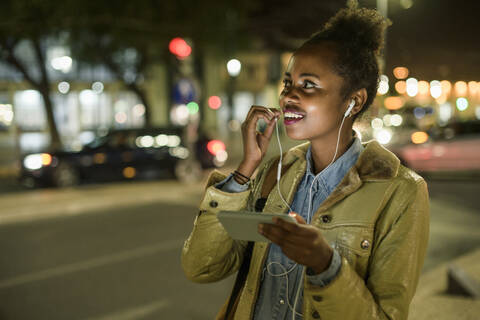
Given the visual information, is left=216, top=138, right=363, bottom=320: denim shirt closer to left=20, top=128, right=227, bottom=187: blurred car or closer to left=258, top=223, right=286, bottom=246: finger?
left=258, top=223, right=286, bottom=246: finger

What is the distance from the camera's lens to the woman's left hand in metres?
1.27

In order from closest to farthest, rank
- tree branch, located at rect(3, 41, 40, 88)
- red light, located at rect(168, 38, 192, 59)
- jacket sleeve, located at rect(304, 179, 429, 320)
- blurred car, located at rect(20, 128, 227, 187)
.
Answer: jacket sleeve, located at rect(304, 179, 429, 320) → red light, located at rect(168, 38, 192, 59) → blurred car, located at rect(20, 128, 227, 187) → tree branch, located at rect(3, 41, 40, 88)

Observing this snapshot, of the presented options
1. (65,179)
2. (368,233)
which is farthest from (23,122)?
(368,233)

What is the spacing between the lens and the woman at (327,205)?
4.63ft

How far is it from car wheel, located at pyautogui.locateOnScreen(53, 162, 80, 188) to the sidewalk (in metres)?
10.9

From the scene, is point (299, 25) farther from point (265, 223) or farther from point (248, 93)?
point (265, 223)

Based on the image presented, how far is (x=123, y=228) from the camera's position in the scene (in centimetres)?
821

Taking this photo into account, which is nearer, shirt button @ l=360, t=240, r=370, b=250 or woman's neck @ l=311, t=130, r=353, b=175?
shirt button @ l=360, t=240, r=370, b=250

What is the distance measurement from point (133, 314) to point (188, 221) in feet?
13.7

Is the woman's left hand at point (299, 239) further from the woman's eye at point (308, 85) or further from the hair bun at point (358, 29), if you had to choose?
the hair bun at point (358, 29)

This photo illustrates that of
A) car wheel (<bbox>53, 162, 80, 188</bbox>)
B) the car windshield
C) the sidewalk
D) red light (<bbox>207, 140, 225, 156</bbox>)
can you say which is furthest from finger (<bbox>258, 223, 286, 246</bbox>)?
red light (<bbox>207, 140, 225, 156</bbox>)

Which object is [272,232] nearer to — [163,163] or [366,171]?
[366,171]

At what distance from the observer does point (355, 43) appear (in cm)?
170

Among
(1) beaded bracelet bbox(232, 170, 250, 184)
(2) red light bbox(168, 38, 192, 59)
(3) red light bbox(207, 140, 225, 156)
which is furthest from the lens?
(3) red light bbox(207, 140, 225, 156)
